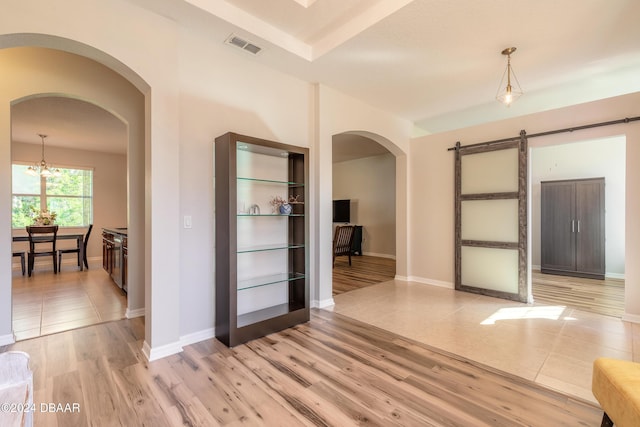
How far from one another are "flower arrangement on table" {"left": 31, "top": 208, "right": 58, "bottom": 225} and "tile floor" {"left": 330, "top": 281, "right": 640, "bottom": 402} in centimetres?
663

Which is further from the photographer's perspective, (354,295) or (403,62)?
(354,295)

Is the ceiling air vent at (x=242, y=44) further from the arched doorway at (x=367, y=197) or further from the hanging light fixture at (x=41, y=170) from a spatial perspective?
the hanging light fixture at (x=41, y=170)

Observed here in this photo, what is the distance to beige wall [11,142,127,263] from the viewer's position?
7.15m

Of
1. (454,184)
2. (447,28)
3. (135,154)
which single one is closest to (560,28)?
(447,28)

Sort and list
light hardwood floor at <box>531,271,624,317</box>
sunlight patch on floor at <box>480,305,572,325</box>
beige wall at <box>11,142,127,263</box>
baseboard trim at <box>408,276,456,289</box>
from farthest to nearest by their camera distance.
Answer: beige wall at <box>11,142,127,263</box> → baseboard trim at <box>408,276,456,289</box> → light hardwood floor at <box>531,271,624,317</box> → sunlight patch on floor at <box>480,305,572,325</box>

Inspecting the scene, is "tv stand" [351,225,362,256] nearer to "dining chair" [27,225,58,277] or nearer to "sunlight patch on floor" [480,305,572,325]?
"sunlight patch on floor" [480,305,572,325]

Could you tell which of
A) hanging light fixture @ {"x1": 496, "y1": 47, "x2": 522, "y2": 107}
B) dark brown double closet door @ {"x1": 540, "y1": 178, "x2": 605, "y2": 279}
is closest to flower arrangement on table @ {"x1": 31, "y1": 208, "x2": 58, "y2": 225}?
hanging light fixture @ {"x1": 496, "y1": 47, "x2": 522, "y2": 107}

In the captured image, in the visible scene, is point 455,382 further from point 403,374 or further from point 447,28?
point 447,28

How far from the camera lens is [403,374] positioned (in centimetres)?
221

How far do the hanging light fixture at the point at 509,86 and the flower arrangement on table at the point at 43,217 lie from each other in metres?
8.56

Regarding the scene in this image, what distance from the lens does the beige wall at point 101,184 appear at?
7.15 metres

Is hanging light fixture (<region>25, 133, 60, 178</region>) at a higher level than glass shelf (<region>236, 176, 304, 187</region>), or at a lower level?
higher

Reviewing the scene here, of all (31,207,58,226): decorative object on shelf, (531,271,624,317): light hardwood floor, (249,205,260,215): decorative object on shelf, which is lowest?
(531,271,624,317): light hardwood floor

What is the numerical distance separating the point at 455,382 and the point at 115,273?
5.06m
